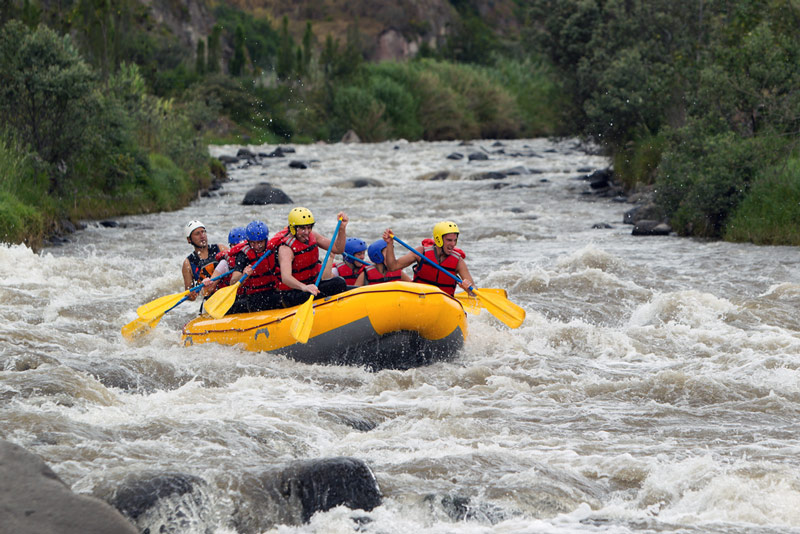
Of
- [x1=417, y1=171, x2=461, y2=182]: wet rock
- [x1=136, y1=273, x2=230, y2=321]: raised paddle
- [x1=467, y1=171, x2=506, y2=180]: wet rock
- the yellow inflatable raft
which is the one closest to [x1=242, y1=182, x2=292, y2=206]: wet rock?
[x1=417, y1=171, x2=461, y2=182]: wet rock

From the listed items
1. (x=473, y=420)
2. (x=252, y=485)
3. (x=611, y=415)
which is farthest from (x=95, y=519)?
(x=611, y=415)

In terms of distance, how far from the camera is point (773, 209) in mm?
13586

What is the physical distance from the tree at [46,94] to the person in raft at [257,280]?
25.8ft

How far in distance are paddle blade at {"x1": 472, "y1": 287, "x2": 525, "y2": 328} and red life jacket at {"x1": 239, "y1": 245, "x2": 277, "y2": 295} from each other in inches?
71.0

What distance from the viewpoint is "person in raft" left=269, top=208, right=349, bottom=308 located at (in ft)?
26.8

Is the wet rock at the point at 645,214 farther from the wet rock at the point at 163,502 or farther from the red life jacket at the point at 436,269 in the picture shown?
the wet rock at the point at 163,502

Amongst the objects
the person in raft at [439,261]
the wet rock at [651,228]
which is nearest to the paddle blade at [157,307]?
the person in raft at [439,261]

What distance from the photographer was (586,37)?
75.3 feet

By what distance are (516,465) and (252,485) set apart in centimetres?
152

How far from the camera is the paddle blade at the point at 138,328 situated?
872 centimetres

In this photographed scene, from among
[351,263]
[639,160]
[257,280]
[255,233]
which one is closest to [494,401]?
[351,263]

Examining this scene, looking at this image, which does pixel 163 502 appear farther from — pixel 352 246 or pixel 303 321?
pixel 352 246

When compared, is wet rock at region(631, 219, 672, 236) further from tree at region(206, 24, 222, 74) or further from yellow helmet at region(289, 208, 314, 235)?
tree at region(206, 24, 222, 74)

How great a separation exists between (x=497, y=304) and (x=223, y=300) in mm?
2414
